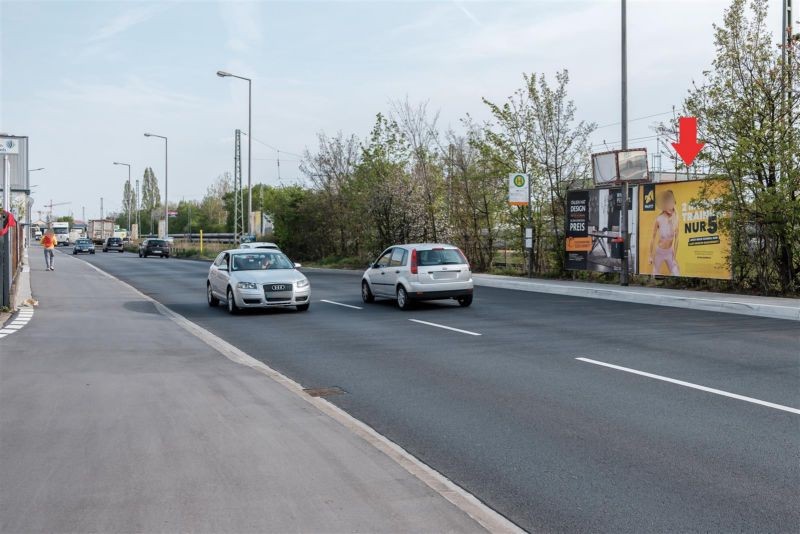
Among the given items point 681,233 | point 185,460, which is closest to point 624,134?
point 681,233

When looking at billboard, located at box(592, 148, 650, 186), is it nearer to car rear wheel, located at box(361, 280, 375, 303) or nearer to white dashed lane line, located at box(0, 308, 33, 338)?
car rear wheel, located at box(361, 280, 375, 303)

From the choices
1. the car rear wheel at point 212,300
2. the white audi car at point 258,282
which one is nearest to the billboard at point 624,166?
the white audi car at point 258,282

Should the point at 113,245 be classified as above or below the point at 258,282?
above

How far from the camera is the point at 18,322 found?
47.0 ft

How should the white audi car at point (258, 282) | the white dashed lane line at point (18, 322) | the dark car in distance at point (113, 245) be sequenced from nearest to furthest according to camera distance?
the white dashed lane line at point (18, 322), the white audi car at point (258, 282), the dark car in distance at point (113, 245)

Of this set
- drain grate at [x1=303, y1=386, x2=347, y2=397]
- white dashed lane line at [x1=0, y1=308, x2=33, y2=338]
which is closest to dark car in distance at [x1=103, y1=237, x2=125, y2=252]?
white dashed lane line at [x1=0, y1=308, x2=33, y2=338]

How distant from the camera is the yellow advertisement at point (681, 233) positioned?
65.6ft

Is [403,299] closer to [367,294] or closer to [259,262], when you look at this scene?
[367,294]

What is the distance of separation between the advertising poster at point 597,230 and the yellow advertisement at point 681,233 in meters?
0.62

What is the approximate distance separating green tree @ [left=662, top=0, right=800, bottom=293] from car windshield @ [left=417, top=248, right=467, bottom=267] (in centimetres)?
699

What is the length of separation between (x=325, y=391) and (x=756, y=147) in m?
14.2

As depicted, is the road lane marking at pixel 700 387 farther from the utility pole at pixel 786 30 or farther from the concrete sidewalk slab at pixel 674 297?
the utility pole at pixel 786 30

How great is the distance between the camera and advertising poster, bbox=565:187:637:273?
23.4 metres

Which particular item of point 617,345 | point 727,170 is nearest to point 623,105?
point 727,170
